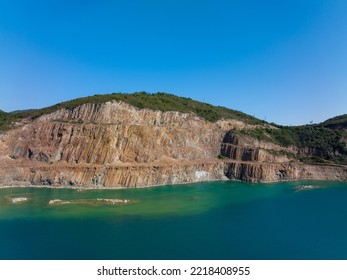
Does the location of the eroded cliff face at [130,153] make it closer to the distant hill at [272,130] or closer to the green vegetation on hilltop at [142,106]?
the green vegetation on hilltop at [142,106]

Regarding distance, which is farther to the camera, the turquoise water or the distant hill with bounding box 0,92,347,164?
the distant hill with bounding box 0,92,347,164

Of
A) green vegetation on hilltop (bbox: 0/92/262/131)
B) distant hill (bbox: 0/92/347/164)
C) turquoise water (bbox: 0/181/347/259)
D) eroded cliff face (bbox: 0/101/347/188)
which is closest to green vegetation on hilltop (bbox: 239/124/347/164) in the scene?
distant hill (bbox: 0/92/347/164)

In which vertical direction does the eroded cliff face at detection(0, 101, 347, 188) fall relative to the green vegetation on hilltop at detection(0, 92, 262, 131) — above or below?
below

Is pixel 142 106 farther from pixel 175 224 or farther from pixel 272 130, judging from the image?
pixel 175 224

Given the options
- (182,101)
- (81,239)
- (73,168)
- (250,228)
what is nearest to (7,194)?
(73,168)

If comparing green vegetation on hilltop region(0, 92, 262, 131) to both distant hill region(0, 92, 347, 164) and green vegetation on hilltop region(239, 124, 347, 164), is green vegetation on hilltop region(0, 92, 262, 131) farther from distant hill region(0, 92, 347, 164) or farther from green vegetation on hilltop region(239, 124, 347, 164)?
green vegetation on hilltop region(239, 124, 347, 164)

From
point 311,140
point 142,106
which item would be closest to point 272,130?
point 311,140
